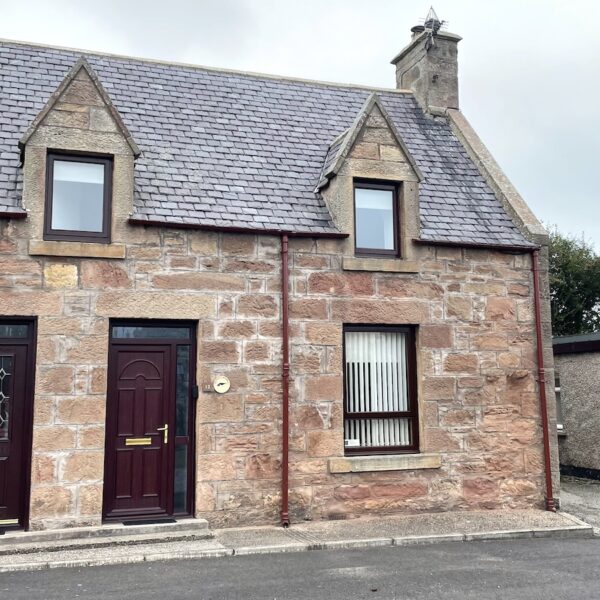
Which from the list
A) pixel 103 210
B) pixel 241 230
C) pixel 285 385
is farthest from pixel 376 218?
pixel 103 210

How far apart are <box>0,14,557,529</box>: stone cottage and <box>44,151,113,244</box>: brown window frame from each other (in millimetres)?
27

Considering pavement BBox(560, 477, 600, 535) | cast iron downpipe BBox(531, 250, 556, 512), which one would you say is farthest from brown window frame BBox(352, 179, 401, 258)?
pavement BBox(560, 477, 600, 535)

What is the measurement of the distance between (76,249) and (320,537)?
4.74m

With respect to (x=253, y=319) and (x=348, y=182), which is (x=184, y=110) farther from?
(x=253, y=319)

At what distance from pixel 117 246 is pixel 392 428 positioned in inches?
184

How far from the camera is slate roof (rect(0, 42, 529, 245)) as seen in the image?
9.66 metres

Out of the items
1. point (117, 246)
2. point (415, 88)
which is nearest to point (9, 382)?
point (117, 246)

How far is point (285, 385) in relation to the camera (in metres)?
9.24

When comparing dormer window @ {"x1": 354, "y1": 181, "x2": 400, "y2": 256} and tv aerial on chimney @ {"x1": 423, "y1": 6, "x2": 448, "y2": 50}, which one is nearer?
dormer window @ {"x1": 354, "y1": 181, "x2": 400, "y2": 256}

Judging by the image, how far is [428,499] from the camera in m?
9.73

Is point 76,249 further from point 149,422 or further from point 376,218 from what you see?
point 376,218

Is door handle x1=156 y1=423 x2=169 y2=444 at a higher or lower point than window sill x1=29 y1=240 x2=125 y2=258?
lower

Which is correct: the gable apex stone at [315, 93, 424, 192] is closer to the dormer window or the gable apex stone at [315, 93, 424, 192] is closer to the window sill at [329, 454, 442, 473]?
the dormer window

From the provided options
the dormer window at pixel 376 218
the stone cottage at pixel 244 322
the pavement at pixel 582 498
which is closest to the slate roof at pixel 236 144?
the stone cottage at pixel 244 322
